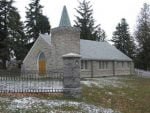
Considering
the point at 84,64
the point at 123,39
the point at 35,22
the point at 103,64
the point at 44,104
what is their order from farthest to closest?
the point at 123,39, the point at 35,22, the point at 103,64, the point at 84,64, the point at 44,104

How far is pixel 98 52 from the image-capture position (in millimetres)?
49156

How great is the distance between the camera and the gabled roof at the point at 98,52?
4539 cm

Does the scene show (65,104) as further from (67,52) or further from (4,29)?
(4,29)

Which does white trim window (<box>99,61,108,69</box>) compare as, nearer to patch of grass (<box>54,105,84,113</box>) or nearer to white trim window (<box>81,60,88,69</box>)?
white trim window (<box>81,60,88,69</box>)

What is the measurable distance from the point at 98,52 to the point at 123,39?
94.8ft

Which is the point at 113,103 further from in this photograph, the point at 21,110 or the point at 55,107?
the point at 21,110

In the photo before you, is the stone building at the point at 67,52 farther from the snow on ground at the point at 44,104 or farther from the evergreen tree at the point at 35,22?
the snow on ground at the point at 44,104

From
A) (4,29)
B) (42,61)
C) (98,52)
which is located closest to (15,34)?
(4,29)

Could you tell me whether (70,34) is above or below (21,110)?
above

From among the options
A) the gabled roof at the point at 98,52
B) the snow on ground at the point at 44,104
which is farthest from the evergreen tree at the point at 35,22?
the snow on ground at the point at 44,104

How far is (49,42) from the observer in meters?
42.7

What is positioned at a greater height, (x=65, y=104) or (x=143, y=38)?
(x=143, y=38)

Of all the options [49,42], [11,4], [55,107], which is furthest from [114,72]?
[55,107]

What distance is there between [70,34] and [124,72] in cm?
1779
